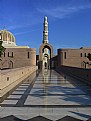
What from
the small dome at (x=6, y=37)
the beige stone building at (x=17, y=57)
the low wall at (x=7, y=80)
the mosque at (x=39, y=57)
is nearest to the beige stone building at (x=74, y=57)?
the mosque at (x=39, y=57)

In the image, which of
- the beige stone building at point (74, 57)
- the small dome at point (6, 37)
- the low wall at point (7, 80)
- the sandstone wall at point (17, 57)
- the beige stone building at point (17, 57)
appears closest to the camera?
the low wall at point (7, 80)

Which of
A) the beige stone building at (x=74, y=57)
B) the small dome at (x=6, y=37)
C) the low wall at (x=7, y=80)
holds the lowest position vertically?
the low wall at (x=7, y=80)

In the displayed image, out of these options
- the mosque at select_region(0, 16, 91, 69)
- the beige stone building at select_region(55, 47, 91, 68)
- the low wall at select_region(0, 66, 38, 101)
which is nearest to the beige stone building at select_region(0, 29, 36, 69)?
the mosque at select_region(0, 16, 91, 69)

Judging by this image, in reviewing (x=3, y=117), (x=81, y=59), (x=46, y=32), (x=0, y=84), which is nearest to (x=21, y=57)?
(x=81, y=59)

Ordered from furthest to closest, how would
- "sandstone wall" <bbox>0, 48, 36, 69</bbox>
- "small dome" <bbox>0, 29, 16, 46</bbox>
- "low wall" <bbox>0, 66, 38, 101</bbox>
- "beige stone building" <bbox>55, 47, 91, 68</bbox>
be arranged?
"small dome" <bbox>0, 29, 16, 46</bbox> < "sandstone wall" <bbox>0, 48, 36, 69</bbox> < "beige stone building" <bbox>55, 47, 91, 68</bbox> < "low wall" <bbox>0, 66, 38, 101</bbox>

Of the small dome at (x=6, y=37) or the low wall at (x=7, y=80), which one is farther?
the small dome at (x=6, y=37)

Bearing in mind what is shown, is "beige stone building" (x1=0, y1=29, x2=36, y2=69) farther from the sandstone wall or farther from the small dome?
the small dome

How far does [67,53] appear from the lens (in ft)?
182

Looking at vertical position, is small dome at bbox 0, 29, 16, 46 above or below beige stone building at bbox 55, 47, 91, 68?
above

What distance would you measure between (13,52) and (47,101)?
1977 inches

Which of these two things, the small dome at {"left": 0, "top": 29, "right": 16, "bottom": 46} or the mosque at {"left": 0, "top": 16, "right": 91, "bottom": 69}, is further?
the small dome at {"left": 0, "top": 29, "right": 16, "bottom": 46}

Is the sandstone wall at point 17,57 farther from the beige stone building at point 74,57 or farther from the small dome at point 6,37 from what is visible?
the small dome at point 6,37

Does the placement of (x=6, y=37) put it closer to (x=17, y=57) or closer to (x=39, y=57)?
(x=17, y=57)

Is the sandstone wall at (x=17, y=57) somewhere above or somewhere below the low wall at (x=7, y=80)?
above
